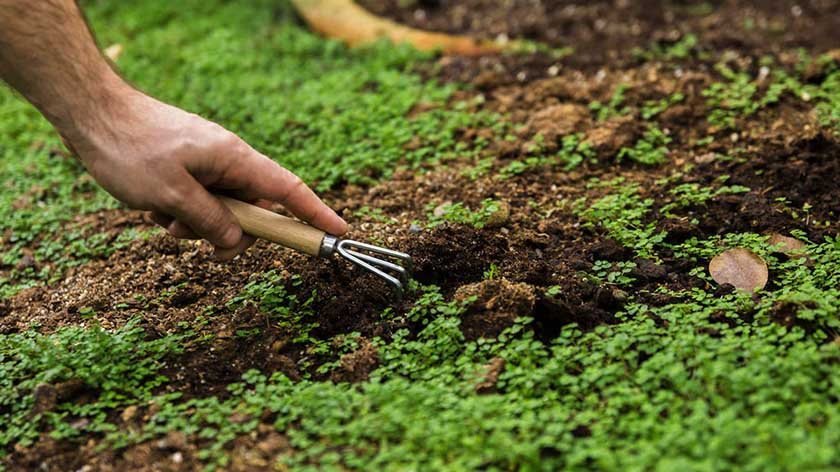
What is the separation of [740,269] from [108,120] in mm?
2465

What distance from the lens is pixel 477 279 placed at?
3.73 m

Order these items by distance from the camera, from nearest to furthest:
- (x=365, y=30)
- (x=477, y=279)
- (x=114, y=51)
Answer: (x=477, y=279)
(x=365, y=30)
(x=114, y=51)

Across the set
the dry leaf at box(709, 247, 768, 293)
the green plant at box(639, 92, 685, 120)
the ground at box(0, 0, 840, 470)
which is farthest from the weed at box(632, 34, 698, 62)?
the dry leaf at box(709, 247, 768, 293)

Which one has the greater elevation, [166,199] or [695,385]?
[166,199]

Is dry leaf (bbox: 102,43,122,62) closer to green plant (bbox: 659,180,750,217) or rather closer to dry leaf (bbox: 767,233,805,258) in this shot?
green plant (bbox: 659,180,750,217)

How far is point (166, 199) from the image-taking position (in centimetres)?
314

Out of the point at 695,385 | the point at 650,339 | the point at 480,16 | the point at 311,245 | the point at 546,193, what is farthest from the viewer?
the point at 480,16

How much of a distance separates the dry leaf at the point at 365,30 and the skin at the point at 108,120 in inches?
135

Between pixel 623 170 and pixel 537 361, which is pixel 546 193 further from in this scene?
pixel 537 361

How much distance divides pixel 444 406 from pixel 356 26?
4.43 metres

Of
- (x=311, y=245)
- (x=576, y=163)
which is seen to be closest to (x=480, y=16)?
(x=576, y=163)

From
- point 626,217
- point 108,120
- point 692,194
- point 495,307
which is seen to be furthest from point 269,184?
point 692,194

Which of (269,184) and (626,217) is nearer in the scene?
(269,184)

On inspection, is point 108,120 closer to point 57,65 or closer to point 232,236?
point 57,65
